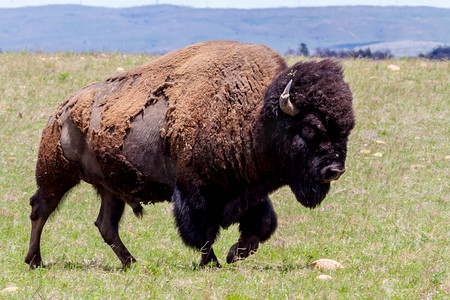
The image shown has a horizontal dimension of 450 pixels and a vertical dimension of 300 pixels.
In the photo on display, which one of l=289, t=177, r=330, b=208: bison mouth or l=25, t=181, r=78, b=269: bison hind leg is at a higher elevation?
l=289, t=177, r=330, b=208: bison mouth

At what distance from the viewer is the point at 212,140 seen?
579 cm

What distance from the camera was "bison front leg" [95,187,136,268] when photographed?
6445 millimetres

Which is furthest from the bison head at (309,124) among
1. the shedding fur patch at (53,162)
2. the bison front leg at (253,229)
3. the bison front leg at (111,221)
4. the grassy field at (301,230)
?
the shedding fur patch at (53,162)

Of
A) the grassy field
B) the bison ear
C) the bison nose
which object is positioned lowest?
the grassy field

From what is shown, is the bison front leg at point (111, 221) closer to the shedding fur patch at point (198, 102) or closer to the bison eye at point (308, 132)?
the shedding fur patch at point (198, 102)

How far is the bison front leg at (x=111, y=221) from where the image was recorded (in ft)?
21.1

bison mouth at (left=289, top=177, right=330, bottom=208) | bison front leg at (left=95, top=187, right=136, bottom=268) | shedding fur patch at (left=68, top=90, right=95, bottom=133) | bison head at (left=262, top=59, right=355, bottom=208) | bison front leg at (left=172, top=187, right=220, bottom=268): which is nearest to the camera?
bison head at (left=262, top=59, right=355, bottom=208)

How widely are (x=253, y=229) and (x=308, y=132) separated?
111cm

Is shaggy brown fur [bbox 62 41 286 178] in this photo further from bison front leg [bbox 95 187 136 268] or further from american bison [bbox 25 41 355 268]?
bison front leg [bbox 95 187 136 268]

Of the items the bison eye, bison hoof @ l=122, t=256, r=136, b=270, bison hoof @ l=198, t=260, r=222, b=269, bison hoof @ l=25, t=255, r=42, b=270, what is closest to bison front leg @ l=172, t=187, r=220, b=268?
bison hoof @ l=198, t=260, r=222, b=269

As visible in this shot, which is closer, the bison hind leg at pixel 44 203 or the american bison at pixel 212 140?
the american bison at pixel 212 140

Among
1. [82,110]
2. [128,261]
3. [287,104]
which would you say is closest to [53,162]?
[82,110]

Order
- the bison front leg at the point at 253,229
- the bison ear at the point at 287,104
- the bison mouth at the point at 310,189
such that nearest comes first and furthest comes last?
the bison ear at the point at 287,104 < the bison mouth at the point at 310,189 < the bison front leg at the point at 253,229

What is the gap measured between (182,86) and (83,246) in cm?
224
